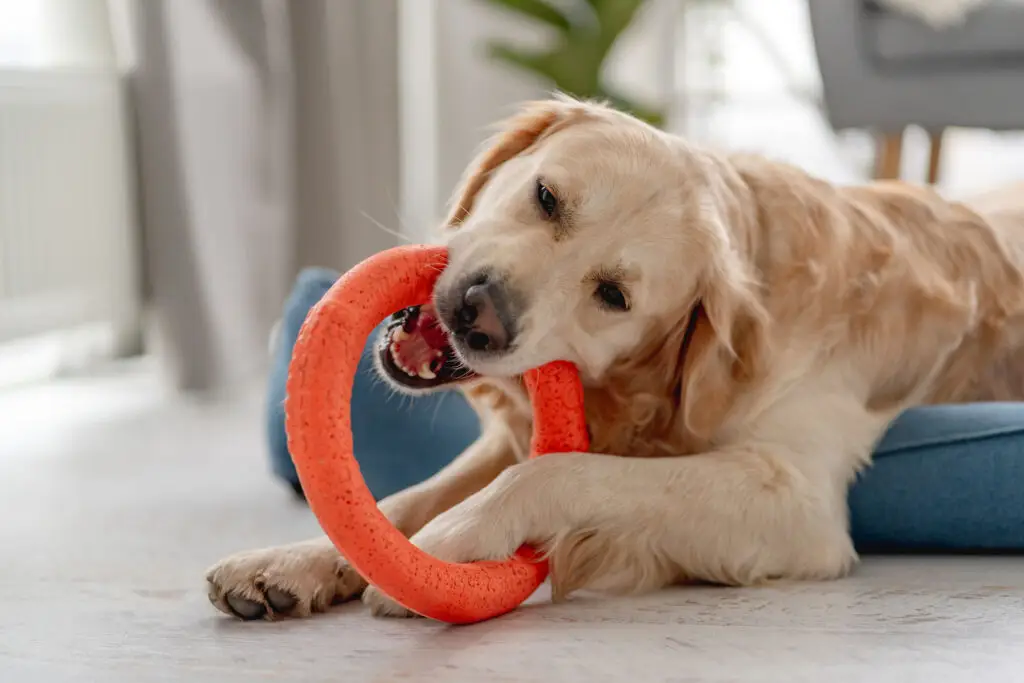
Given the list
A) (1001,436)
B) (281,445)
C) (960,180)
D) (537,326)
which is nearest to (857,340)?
(1001,436)

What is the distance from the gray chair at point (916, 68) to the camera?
13.7 ft

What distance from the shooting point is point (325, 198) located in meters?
4.47

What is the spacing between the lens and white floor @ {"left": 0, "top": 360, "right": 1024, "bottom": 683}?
1.29 metres

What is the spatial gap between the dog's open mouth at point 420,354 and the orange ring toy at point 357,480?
123 mm

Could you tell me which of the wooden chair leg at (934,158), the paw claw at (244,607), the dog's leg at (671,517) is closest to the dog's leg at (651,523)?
the dog's leg at (671,517)

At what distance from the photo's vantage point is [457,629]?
1433mm

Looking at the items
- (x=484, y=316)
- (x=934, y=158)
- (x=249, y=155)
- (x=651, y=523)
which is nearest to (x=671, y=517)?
(x=651, y=523)

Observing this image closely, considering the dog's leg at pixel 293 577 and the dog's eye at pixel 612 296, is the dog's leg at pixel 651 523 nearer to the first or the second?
the dog's leg at pixel 293 577

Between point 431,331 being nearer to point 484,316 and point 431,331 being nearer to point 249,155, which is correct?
point 484,316

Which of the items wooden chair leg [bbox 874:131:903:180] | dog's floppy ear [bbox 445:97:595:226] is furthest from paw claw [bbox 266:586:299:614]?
wooden chair leg [bbox 874:131:903:180]

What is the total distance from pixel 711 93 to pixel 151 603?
229 inches

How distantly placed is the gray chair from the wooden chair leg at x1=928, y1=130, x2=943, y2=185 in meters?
0.34

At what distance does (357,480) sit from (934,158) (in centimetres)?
424

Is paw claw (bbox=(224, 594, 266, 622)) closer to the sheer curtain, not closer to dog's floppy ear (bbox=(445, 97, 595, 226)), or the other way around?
dog's floppy ear (bbox=(445, 97, 595, 226))
